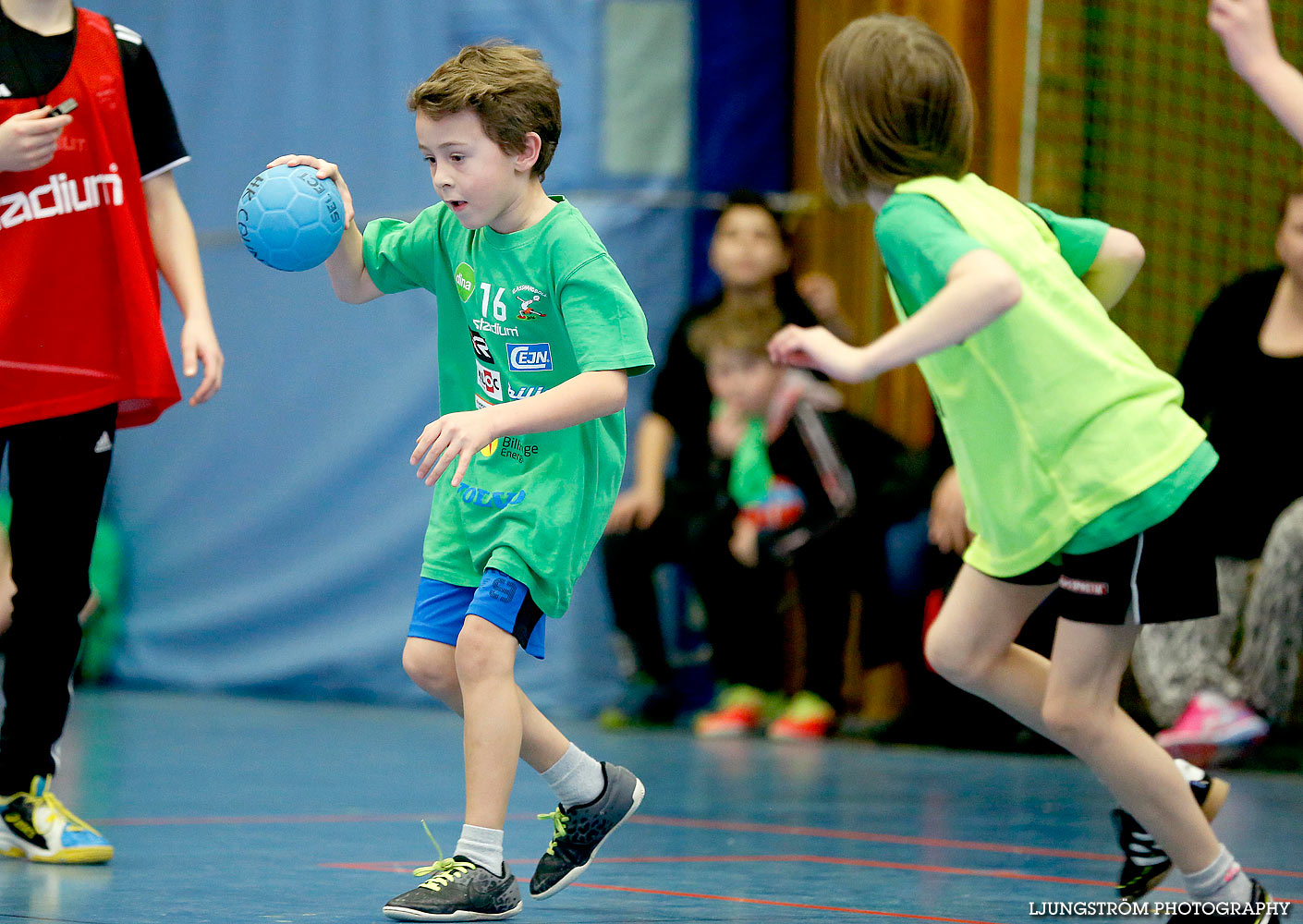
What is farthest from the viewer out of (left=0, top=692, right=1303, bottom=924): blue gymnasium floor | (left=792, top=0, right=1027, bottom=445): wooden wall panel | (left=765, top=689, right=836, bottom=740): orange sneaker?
(left=792, top=0, right=1027, bottom=445): wooden wall panel

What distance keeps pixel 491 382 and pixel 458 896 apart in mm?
906

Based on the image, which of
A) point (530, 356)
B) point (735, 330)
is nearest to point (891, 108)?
point (530, 356)

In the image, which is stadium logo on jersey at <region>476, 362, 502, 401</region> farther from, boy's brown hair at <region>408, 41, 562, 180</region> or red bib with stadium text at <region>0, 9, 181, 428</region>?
red bib with stadium text at <region>0, 9, 181, 428</region>

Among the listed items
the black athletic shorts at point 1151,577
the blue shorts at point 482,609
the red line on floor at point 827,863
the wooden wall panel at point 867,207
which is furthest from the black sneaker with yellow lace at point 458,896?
the wooden wall panel at point 867,207

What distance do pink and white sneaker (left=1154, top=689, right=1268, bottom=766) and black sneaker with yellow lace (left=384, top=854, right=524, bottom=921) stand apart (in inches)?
116

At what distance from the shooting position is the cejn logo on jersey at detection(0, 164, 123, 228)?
335 cm

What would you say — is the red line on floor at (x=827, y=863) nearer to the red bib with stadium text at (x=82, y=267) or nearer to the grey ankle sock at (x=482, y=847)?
the grey ankle sock at (x=482, y=847)

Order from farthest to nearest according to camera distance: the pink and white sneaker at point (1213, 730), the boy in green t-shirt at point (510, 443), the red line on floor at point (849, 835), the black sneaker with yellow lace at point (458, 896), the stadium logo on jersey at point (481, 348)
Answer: the pink and white sneaker at point (1213, 730), the red line on floor at point (849, 835), the stadium logo on jersey at point (481, 348), the boy in green t-shirt at point (510, 443), the black sneaker with yellow lace at point (458, 896)

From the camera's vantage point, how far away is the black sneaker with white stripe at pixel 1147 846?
2988 mm

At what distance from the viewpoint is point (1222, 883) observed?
9.09 feet

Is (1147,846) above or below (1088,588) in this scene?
Answer: below

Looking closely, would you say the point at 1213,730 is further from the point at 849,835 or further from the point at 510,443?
the point at 510,443

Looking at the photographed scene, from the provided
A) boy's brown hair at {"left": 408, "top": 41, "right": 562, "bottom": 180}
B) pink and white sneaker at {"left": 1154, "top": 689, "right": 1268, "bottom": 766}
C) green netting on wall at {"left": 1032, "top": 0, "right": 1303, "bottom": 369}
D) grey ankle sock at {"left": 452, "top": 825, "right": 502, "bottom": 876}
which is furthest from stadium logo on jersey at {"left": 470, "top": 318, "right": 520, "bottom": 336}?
green netting on wall at {"left": 1032, "top": 0, "right": 1303, "bottom": 369}

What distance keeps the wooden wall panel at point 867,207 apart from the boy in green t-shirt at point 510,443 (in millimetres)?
3855
